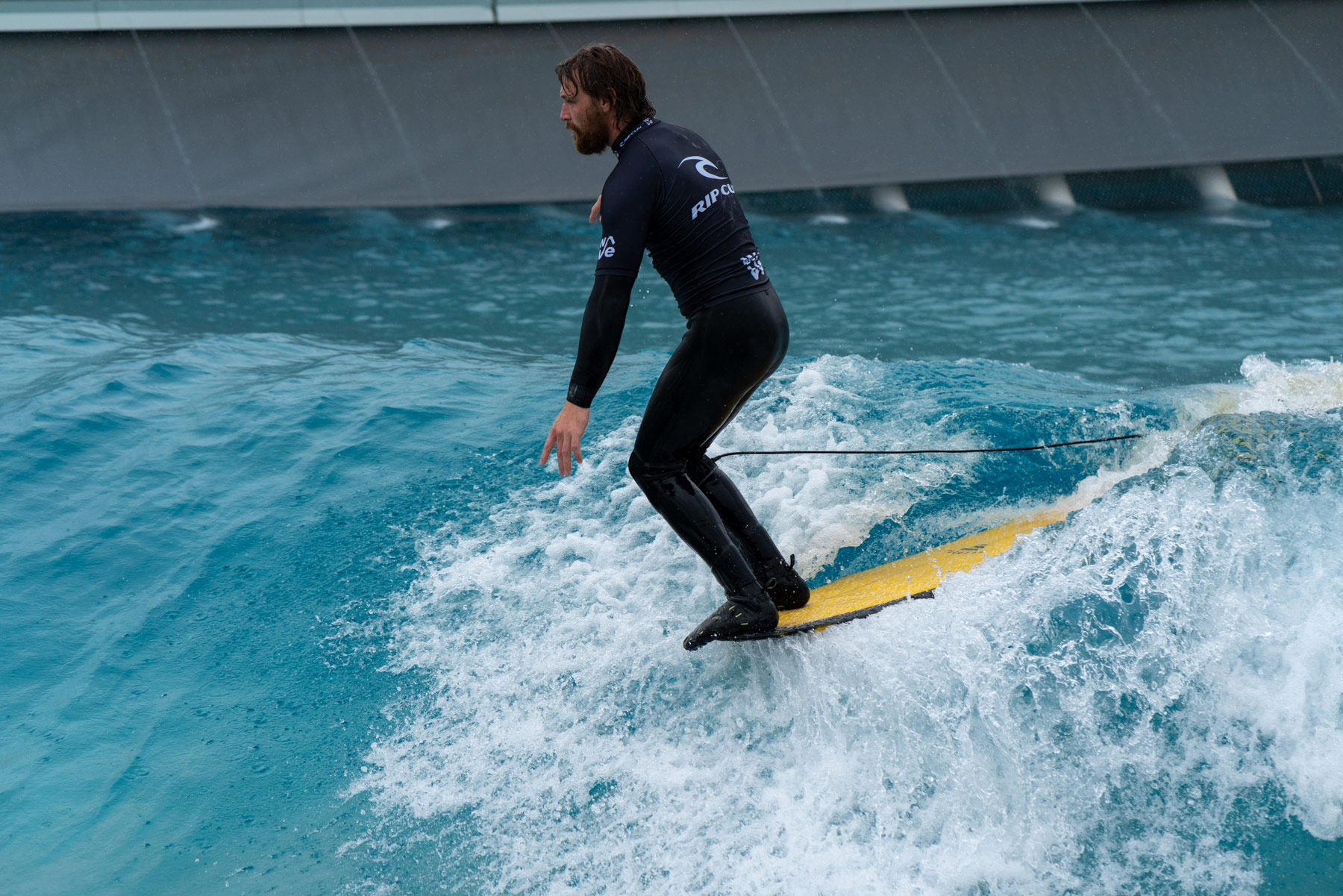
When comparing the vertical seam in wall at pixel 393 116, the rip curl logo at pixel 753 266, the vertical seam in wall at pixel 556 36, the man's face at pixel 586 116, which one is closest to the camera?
the man's face at pixel 586 116

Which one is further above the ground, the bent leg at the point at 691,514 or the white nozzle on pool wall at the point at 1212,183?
the bent leg at the point at 691,514

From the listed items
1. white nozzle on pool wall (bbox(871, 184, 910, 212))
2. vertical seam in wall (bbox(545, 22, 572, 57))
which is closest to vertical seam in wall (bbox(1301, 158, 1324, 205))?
white nozzle on pool wall (bbox(871, 184, 910, 212))

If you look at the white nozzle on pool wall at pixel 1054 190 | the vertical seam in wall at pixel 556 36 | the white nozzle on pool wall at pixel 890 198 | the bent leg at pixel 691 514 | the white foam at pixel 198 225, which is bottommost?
the white nozzle on pool wall at pixel 1054 190

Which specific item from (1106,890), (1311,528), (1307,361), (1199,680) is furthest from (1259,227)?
(1106,890)

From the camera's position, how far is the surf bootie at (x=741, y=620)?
3.54 meters

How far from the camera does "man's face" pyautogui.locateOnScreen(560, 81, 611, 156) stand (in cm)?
325

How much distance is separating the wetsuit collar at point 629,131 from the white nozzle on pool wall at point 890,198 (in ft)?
33.6

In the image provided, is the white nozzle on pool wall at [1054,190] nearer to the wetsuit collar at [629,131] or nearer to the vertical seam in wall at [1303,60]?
the vertical seam in wall at [1303,60]

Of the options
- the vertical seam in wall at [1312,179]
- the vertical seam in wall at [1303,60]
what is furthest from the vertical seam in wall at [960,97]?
the vertical seam in wall at [1303,60]

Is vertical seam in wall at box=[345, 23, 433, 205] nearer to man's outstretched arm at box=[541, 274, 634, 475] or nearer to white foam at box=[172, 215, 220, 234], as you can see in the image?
white foam at box=[172, 215, 220, 234]

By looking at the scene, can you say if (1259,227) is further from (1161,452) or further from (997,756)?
(997,756)

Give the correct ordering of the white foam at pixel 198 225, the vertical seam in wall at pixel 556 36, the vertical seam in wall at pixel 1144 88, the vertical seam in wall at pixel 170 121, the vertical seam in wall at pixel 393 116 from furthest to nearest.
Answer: the vertical seam in wall at pixel 556 36 < the vertical seam in wall at pixel 1144 88 < the vertical seam in wall at pixel 393 116 < the vertical seam in wall at pixel 170 121 < the white foam at pixel 198 225

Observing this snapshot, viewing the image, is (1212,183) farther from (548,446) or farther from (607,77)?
(548,446)

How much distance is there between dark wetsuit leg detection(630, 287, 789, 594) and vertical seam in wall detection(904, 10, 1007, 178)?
424 inches
